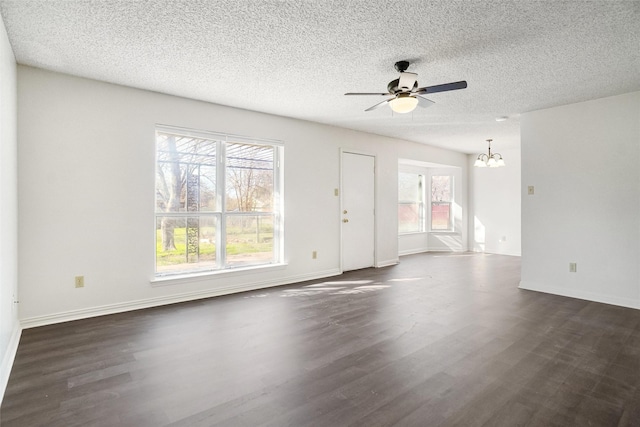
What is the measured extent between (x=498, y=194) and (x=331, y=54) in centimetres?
666

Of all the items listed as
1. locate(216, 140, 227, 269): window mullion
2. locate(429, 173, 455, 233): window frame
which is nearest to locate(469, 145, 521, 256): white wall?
locate(429, 173, 455, 233): window frame

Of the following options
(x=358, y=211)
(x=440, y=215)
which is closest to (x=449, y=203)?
(x=440, y=215)

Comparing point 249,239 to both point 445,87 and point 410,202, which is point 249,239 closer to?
point 445,87

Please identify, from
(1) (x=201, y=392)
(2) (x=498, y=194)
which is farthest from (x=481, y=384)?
(2) (x=498, y=194)

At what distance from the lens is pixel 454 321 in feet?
11.0

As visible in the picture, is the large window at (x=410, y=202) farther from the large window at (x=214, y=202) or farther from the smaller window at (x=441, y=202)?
the large window at (x=214, y=202)

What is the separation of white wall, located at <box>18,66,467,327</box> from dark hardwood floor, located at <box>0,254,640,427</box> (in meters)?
0.29

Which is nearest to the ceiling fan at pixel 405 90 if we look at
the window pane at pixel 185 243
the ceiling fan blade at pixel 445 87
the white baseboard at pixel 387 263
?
the ceiling fan blade at pixel 445 87

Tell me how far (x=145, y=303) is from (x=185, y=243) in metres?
0.82

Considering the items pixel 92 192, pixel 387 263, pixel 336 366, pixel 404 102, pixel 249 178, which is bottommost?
pixel 336 366

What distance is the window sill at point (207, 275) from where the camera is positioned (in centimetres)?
399

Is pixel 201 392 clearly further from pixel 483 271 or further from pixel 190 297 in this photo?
pixel 483 271

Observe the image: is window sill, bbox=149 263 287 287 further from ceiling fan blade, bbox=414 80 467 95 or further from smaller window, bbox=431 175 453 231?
smaller window, bbox=431 175 453 231

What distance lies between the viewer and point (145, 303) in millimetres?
3867
